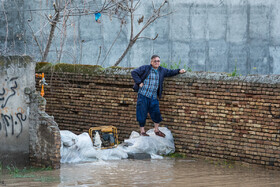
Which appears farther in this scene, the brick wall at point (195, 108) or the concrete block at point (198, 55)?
the concrete block at point (198, 55)

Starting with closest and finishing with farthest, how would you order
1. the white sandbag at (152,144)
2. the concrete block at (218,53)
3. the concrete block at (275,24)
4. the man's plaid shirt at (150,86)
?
1. the white sandbag at (152,144)
2. the man's plaid shirt at (150,86)
3. the concrete block at (275,24)
4. the concrete block at (218,53)

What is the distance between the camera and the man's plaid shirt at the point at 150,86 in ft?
36.3

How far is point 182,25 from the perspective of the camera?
17.9m

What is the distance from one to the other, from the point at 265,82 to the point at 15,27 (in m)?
10.9

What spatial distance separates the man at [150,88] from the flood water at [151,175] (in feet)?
3.59

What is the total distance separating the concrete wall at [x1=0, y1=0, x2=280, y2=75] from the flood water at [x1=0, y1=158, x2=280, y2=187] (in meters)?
7.71

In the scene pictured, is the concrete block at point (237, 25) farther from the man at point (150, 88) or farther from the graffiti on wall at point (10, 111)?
the graffiti on wall at point (10, 111)

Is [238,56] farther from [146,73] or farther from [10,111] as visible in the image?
[10,111]

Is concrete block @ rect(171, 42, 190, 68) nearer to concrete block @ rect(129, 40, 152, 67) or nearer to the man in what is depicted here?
concrete block @ rect(129, 40, 152, 67)

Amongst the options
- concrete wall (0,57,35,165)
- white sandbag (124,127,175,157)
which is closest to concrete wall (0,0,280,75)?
white sandbag (124,127,175,157)

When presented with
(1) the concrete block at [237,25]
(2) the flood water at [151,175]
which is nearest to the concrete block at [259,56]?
(1) the concrete block at [237,25]

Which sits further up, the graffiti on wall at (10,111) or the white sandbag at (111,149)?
the graffiti on wall at (10,111)

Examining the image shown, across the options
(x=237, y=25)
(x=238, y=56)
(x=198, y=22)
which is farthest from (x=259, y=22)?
(x=198, y=22)

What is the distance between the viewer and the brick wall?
987 cm
